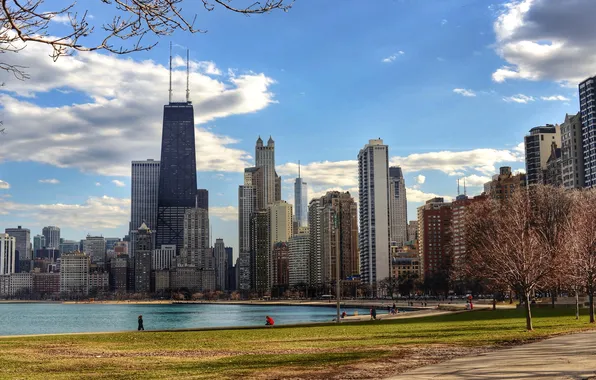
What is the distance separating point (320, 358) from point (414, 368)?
14.7ft

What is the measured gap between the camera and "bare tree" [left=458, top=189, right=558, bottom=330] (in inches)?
1487

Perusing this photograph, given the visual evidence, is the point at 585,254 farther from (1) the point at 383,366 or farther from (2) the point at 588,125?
(2) the point at 588,125

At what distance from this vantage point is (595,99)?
174375mm

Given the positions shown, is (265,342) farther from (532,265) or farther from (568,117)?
(568,117)

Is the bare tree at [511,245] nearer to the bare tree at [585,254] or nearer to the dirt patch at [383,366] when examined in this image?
the bare tree at [585,254]

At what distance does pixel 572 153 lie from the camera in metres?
→ 177

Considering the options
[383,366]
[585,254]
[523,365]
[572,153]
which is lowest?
[383,366]

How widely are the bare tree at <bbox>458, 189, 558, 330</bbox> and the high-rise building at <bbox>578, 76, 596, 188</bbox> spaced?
101m

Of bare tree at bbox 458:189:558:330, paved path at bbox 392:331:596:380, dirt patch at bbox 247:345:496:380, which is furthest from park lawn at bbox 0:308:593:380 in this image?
bare tree at bbox 458:189:558:330

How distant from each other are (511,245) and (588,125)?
147658 mm

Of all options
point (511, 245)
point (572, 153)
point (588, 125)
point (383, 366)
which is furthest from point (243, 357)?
point (572, 153)

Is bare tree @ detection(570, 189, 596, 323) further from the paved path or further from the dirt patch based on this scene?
the dirt patch

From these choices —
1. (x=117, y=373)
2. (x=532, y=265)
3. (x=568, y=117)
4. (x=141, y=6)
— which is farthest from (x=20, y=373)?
(x=568, y=117)

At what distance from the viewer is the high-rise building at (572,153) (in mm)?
173000
